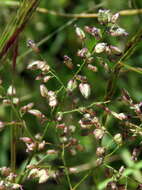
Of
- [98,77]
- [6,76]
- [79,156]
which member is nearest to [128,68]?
[6,76]

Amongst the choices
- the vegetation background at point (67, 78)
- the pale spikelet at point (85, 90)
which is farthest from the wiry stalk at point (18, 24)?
the vegetation background at point (67, 78)

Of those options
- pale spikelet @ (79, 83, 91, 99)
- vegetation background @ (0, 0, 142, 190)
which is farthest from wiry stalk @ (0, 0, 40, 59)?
vegetation background @ (0, 0, 142, 190)

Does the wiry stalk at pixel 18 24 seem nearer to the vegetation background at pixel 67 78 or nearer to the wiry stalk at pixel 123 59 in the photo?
the wiry stalk at pixel 123 59

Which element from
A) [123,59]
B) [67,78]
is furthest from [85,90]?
[67,78]

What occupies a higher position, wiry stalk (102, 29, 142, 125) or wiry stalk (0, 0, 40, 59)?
wiry stalk (0, 0, 40, 59)

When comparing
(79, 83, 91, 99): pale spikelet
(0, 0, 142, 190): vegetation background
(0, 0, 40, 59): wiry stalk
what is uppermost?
(0, 0, 40, 59): wiry stalk

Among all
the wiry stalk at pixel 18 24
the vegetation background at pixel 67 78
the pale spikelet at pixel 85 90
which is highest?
the wiry stalk at pixel 18 24

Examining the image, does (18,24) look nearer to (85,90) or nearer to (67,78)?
(85,90)

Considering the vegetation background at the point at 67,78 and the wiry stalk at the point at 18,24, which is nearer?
the wiry stalk at the point at 18,24

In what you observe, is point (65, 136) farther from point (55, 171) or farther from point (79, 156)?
point (79, 156)

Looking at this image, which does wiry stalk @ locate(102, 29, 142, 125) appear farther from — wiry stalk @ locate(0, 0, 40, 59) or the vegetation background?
the vegetation background
